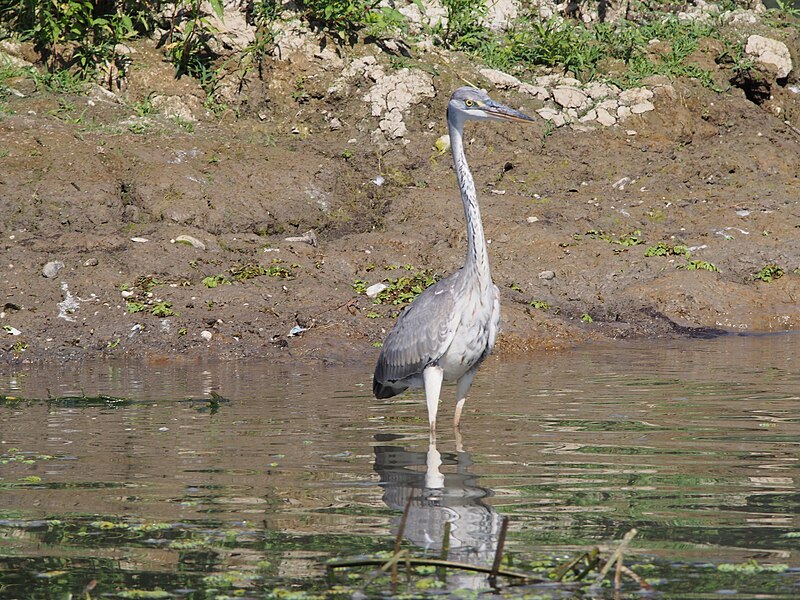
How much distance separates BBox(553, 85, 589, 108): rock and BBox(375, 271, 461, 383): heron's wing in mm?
8493

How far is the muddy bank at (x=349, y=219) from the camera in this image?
39.1ft

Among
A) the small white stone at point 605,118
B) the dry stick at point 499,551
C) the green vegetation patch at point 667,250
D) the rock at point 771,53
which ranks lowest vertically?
the dry stick at point 499,551

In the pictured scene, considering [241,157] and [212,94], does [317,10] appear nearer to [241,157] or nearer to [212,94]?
[212,94]

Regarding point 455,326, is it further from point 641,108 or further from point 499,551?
point 641,108

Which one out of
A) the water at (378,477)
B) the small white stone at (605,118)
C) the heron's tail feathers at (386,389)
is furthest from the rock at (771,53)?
the heron's tail feathers at (386,389)

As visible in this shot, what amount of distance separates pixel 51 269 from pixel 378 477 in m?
6.94

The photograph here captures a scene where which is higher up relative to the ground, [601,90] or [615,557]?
[601,90]

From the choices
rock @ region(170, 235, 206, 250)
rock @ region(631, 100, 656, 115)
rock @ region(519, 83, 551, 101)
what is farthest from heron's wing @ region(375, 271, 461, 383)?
rock @ region(631, 100, 656, 115)

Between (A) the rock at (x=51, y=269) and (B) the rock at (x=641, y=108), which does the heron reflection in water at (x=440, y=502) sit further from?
(B) the rock at (x=641, y=108)

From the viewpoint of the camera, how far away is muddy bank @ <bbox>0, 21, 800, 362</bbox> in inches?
469

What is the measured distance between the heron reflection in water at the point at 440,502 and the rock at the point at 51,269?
5845mm

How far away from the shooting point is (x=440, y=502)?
5695mm

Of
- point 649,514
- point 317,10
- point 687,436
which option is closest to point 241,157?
point 317,10

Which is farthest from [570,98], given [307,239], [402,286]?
[402,286]
